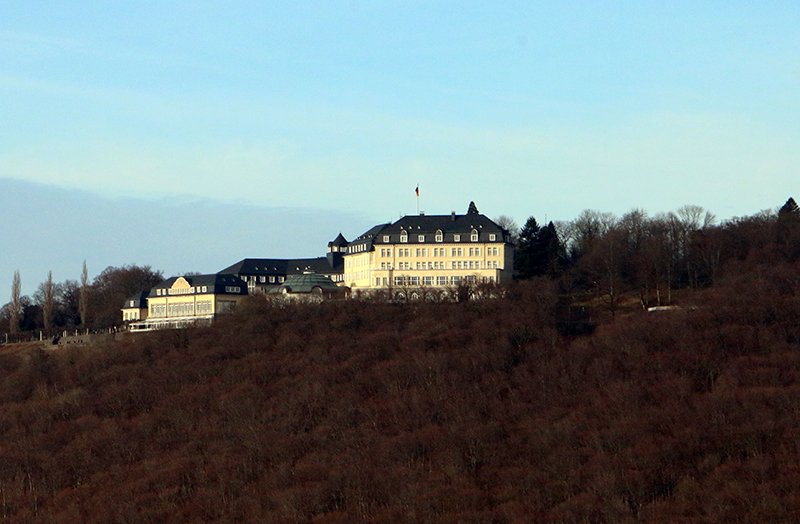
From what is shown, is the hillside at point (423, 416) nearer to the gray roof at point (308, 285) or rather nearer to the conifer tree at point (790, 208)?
the gray roof at point (308, 285)

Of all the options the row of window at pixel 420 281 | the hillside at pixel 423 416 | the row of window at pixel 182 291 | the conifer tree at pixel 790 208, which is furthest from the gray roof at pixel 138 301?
the conifer tree at pixel 790 208

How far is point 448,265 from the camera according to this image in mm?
103188

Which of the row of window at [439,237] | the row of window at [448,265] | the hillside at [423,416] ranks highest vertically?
the row of window at [439,237]

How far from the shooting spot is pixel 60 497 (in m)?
67.6

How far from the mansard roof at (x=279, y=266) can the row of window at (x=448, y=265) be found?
1408 cm

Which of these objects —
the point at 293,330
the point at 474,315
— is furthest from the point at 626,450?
the point at 293,330

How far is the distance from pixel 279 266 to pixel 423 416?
51103 millimetres

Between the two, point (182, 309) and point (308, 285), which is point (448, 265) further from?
point (182, 309)

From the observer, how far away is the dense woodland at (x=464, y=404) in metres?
61.6

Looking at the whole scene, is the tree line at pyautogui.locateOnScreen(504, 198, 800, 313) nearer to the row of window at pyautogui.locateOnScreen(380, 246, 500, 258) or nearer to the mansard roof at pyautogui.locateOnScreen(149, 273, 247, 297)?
the row of window at pyautogui.locateOnScreen(380, 246, 500, 258)

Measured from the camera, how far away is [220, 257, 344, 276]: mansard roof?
11888cm

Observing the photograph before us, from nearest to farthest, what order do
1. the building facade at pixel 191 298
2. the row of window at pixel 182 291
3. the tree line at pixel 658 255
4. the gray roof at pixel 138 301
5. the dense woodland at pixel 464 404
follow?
the dense woodland at pixel 464 404
the tree line at pixel 658 255
the building facade at pixel 191 298
the row of window at pixel 182 291
the gray roof at pixel 138 301

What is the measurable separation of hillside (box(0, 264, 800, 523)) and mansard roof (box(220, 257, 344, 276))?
21.7 m

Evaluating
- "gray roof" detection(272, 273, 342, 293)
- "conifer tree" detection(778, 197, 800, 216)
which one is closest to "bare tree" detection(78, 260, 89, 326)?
"gray roof" detection(272, 273, 342, 293)
